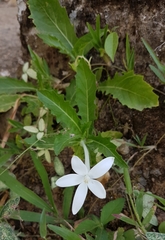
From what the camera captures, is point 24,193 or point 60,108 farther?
point 24,193

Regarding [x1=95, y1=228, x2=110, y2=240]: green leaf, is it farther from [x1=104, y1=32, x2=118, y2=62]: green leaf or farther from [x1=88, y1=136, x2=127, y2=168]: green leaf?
[x1=104, y1=32, x2=118, y2=62]: green leaf

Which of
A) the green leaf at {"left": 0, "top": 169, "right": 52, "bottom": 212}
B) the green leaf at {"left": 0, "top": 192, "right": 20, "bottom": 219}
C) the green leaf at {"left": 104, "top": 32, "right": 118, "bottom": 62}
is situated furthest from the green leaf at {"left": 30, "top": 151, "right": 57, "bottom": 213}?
the green leaf at {"left": 104, "top": 32, "right": 118, "bottom": 62}

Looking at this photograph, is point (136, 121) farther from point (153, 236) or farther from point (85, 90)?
point (153, 236)

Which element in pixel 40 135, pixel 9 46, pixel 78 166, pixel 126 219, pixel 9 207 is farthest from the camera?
pixel 9 46

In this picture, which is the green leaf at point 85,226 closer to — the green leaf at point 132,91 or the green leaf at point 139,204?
the green leaf at point 139,204

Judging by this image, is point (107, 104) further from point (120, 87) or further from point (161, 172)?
point (161, 172)

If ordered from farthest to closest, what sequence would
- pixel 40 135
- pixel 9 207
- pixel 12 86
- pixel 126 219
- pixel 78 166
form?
pixel 12 86 < pixel 40 135 < pixel 9 207 < pixel 126 219 < pixel 78 166

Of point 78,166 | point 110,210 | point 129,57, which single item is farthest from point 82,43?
point 110,210

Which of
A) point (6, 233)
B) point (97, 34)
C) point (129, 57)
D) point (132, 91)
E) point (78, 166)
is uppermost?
point (97, 34)

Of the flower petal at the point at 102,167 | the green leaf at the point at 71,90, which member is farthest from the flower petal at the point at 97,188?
the green leaf at the point at 71,90
